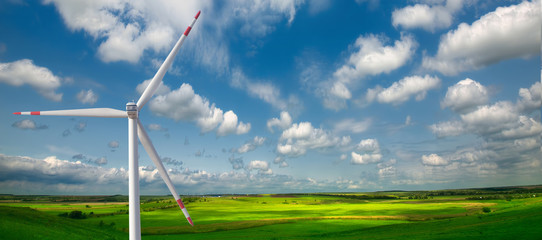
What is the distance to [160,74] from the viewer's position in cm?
3231

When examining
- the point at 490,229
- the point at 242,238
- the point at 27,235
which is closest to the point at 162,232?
the point at 242,238

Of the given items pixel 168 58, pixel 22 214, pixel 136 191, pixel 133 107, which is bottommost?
pixel 22 214

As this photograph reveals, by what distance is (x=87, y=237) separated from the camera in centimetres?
4391

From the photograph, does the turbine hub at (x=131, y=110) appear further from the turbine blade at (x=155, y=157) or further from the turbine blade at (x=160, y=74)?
the turbine blade at (x=160, y=74)

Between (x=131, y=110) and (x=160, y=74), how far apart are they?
19.7 feet

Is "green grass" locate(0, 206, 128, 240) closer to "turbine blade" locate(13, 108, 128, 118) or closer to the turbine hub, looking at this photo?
"turbine blade" locate(13, 108, 128, 118)

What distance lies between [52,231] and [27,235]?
4.39 metres

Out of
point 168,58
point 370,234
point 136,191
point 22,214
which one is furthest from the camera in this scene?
point 370,234

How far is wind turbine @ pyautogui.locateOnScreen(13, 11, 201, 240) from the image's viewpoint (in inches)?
1026

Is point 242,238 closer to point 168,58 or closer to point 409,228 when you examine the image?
point 409,228

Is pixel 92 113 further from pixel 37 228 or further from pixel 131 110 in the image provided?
pixel 37 228

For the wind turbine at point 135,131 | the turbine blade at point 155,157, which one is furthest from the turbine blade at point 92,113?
the turbine blade at point 155,157

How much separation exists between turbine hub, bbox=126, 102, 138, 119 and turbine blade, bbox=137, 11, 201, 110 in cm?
245

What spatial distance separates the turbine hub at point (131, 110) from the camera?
1083 inches
